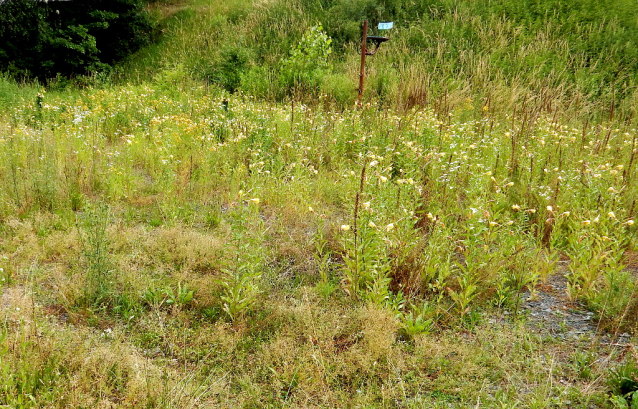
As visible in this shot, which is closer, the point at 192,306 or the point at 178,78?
the point at 192,306

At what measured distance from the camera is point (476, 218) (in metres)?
3.02

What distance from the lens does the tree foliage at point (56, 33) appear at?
12867mm

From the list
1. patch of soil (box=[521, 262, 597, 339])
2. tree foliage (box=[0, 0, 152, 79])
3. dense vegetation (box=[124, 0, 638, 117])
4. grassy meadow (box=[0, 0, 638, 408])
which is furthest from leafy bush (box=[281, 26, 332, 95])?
tree foliage (box=[0, 0, 152, 79])

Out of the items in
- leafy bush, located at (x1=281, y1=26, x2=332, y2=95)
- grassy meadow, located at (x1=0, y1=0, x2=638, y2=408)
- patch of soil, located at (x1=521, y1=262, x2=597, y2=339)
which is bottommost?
patch of soil, located at (x1=521, y1=262, x2=597, y2=339)

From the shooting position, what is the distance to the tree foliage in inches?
507

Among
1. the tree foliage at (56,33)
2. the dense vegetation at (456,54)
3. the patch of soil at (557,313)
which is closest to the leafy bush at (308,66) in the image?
the dense vegetation at (456,54)

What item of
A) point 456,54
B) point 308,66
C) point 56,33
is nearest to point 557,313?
point 308,66

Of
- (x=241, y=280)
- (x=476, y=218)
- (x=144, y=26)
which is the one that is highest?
(x=144, y=26)

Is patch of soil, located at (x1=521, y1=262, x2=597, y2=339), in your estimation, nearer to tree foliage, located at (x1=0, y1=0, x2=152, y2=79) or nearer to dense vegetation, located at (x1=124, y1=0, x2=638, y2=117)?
dense vegetation, located at (x1=124, y1=0, x2=638, y2=117)

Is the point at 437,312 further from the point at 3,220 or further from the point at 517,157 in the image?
the point at 3,220

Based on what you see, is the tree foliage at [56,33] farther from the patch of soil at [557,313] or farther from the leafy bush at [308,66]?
the patch of soil at [557,313]

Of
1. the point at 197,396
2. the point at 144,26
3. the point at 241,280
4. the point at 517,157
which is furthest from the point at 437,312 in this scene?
the point at 144,26

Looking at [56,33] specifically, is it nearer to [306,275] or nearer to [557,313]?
[306,275]

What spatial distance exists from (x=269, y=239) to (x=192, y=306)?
1.03 meters
